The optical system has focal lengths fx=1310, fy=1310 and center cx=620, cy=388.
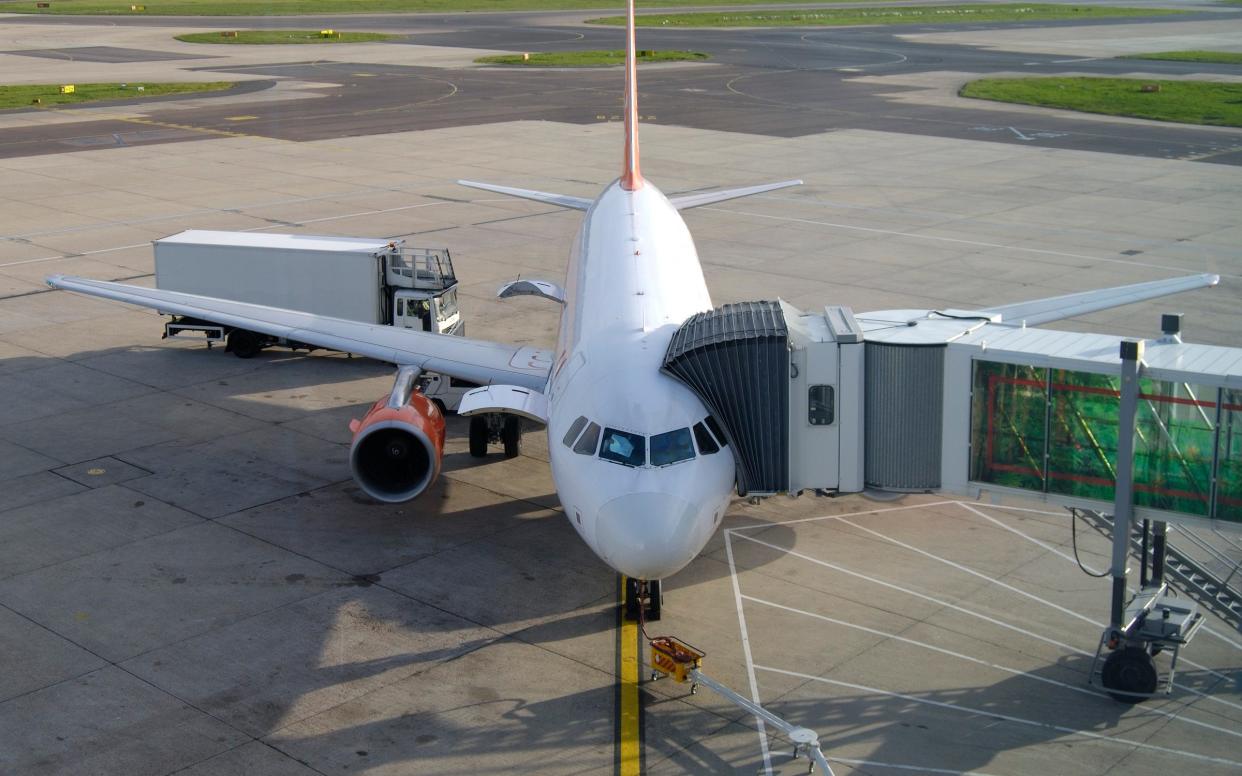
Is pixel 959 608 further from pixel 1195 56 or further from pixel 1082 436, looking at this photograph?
pixel 1195 56

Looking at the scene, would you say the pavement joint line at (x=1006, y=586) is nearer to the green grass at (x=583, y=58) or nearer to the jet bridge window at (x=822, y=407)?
the jet bridge window at (x=822, y=407)

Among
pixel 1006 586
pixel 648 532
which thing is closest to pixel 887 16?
pixel 1006 586

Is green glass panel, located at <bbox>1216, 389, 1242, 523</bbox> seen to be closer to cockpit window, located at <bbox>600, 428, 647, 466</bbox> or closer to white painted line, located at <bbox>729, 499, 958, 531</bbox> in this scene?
cockpit window, located at <bbox>600, 428, 647, 466</bbox>

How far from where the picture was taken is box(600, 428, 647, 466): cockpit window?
18.4 m

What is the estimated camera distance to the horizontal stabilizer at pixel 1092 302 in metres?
26.3

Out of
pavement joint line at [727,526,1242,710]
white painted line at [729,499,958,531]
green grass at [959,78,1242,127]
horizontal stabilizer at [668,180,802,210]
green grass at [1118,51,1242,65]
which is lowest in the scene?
pavement joint line at [727,526,1242,710]

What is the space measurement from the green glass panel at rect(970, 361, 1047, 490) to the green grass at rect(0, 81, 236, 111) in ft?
245

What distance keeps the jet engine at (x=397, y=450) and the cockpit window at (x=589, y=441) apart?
5383mm

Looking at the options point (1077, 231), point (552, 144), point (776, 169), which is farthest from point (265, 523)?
point (552, 144)

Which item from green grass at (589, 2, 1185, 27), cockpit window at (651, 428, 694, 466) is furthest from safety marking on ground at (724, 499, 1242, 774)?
green grass at (589, 2, 1185, 27)

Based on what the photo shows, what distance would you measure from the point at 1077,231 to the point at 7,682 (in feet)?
133

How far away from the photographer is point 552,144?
220ft

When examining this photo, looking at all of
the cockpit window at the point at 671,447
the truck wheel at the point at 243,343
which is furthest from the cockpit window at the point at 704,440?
the truck wheel at the point at 243,343

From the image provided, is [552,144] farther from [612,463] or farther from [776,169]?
[612,463]
